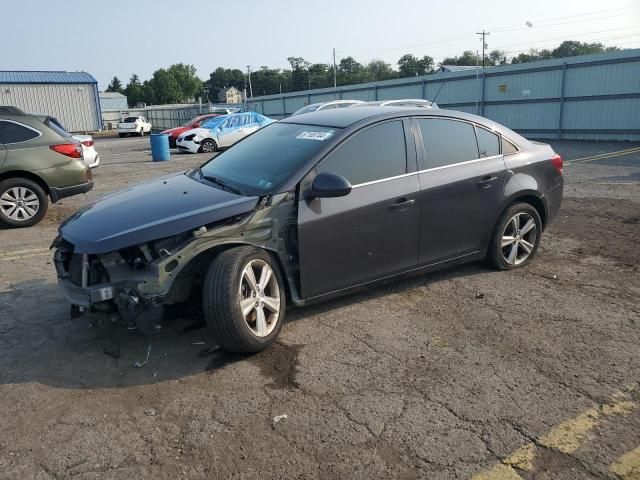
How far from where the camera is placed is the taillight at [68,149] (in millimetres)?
8119

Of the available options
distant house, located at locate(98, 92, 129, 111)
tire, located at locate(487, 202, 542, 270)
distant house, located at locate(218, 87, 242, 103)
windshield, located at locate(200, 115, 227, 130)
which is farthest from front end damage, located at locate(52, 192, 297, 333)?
distant house, located at locate(218, 87, 242, 103)

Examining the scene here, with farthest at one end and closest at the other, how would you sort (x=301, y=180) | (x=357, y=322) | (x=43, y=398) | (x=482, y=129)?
(x=482, y=129) < (x=357, y=322) < (x=301, y=180) < (x=43, y=398)

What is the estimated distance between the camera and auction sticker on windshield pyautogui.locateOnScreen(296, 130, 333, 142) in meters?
4.40

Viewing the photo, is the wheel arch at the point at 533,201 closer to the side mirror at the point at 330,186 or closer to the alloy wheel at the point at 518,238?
the alloy wheel at the point at 518,238

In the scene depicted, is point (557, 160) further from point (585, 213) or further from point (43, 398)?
point (43, 398)

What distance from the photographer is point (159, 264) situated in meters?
3.56

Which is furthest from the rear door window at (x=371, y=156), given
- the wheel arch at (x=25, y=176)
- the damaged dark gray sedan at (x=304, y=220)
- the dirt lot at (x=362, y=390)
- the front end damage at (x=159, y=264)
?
the wheel arch at (x=25, y=176)

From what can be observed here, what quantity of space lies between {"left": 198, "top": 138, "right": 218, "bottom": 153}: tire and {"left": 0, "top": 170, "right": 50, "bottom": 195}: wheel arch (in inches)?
491

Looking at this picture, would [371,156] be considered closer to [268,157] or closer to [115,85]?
[268,157]

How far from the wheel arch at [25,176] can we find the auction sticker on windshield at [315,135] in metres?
5.30

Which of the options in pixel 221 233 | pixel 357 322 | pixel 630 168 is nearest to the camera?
pixel 221 233

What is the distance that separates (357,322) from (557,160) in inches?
118

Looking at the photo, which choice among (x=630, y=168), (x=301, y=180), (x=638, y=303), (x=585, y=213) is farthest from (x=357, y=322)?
(x=630, y=168)

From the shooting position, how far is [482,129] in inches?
206
